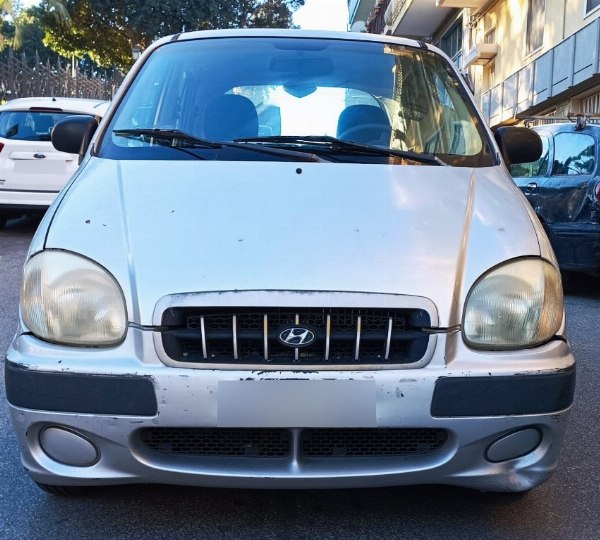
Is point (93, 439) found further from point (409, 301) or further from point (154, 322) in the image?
point (409, 301)

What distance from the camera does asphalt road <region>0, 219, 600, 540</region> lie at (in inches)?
96.4

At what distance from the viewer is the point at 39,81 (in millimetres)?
20266

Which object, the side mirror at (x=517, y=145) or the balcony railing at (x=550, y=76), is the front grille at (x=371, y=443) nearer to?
the side mirror at (x=517, y=145)

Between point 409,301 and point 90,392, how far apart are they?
3.16ft

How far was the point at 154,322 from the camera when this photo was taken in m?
2.21

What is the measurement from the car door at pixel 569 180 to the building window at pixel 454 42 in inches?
763

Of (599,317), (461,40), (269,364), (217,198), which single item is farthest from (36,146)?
(461,40)

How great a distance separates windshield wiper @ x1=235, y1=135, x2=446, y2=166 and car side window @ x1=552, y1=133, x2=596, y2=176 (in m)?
3.94

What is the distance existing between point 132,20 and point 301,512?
2599 cm

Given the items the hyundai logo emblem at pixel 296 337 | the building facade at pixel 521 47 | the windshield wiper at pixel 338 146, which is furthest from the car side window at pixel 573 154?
the building facade at pixel 521 47

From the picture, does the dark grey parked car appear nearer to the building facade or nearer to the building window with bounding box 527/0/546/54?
the building facade

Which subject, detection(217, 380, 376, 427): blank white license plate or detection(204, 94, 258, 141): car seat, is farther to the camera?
detection(204, 94, 258, 141): car seat

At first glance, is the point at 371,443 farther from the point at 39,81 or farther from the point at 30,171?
the point at 39,81

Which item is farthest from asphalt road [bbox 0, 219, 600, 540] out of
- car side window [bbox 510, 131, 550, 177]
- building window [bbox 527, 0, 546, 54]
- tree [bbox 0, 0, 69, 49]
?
tree [bbox 0, 0, 69, 49]
